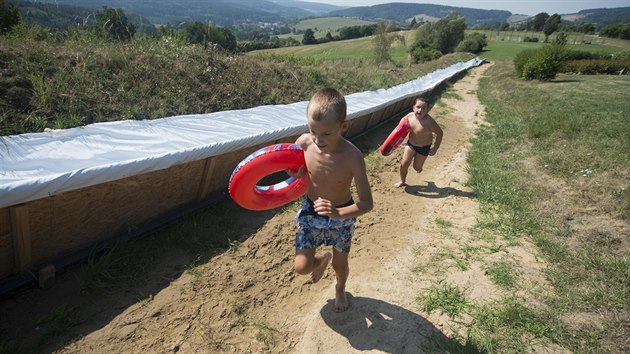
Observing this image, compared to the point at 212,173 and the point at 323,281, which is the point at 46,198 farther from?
the point at 323,281

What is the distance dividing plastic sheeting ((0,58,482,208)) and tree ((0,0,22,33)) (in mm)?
4887

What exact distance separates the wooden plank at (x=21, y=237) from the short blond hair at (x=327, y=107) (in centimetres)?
233

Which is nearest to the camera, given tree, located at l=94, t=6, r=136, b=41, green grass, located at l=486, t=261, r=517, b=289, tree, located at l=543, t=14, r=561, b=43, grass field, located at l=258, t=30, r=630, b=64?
green grass, located at l=486, t=261, r=517, b=289

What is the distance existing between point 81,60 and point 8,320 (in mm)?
4217

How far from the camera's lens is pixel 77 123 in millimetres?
4316

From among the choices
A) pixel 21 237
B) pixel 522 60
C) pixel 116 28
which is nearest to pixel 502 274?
pixel 21 237

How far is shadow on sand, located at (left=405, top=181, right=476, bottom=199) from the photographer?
5.66 metres

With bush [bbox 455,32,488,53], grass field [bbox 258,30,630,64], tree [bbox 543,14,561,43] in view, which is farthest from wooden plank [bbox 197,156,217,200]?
tree [bbox 543,14,561,43]

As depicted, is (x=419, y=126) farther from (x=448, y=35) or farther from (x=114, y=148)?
(x=448, y=35)

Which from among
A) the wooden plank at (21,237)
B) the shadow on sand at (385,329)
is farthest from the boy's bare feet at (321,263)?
the wooden plank at (21,237)

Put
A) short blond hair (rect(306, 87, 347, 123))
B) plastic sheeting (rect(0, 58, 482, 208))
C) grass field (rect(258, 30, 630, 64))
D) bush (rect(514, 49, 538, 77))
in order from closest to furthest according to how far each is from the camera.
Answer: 1. short blond hair (rect(306, 87, 347, 123))
2. plastic sheeting (rect(0, 58, 482, 208))
3. bush (rect(514, 49, 538, 77))
4. grass field (rect(258, 30, 630, 64))

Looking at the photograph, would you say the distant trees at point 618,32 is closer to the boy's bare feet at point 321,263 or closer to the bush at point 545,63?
the bush at point 545,63

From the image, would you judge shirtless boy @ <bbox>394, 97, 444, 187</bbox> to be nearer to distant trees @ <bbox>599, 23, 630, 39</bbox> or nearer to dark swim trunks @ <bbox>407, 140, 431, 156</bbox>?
dark swim trunks @ <bbox>407, 140, 431, 156</bbox>

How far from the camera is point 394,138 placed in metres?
5.60
